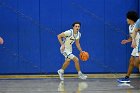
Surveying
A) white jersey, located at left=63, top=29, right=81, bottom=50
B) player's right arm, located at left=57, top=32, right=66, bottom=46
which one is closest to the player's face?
white jersey, located at left=63, top=29, right=81, bottom=50

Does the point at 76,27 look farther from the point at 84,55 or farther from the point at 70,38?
the point at 84,55

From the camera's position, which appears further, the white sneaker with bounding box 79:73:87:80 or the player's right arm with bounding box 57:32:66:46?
the white sneaker with bounding box 79:73:87:80

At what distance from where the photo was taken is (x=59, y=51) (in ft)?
37.2

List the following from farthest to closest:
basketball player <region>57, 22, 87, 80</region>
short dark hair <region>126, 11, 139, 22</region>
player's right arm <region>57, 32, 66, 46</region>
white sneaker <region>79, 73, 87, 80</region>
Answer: white sneaker <region>79, 73, 87, 80</region>
basketball player <region>57, 22, 87, 80</region>
player's right arm <region>57, 32, 66, 46</region>
short dark hair <region>126, 11, 139, 22</region>

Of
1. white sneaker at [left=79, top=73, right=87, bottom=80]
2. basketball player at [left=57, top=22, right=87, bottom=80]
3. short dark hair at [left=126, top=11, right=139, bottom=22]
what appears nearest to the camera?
short dark hair at [left=126, top=11, right=139, bottom=22]

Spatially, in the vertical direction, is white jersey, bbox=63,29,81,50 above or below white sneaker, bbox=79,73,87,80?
above

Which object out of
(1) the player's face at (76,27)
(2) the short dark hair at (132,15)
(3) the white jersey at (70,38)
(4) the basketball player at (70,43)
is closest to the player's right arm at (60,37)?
(4) the basketball player at (70,43)

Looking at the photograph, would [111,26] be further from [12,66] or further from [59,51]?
[12,66]

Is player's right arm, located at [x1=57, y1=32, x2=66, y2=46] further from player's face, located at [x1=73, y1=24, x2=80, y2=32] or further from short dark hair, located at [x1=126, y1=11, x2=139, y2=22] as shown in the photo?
short dark hair, located at [x1=126, y1=11, x2=139, y2=22]

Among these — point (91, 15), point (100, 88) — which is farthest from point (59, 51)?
point (100, 88)

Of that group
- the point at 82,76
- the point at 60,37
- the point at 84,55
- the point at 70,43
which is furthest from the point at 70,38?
the point at 82,76

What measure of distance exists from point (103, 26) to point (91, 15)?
0.44 m

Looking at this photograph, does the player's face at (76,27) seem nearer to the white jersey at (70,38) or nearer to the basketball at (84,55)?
the white jersey at (70,38)

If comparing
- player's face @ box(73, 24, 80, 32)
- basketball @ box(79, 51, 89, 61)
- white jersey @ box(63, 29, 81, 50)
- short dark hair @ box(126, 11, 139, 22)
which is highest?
short dark hair @ box(126, 11, 139, 22)
